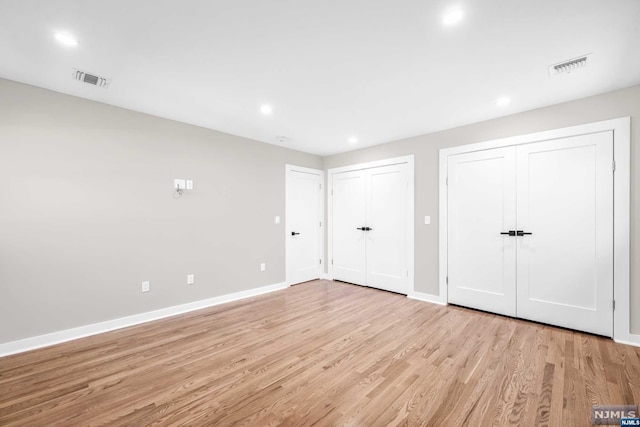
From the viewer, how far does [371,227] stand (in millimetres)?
4738

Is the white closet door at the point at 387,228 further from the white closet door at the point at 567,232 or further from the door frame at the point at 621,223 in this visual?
the door frame at the point at 621,223

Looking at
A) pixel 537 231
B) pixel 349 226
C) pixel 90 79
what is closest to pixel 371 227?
pixel 349 226

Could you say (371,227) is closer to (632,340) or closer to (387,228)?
(387,228)

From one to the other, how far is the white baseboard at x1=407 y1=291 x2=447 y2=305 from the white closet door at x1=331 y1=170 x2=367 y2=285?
966 mm

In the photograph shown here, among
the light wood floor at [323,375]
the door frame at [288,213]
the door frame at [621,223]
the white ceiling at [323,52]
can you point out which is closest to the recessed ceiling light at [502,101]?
the white ceiling at [323,52]

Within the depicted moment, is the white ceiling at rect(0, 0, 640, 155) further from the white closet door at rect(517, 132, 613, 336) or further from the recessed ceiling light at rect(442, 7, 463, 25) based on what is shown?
the white closet door at rect(517, 132, 613, 336)

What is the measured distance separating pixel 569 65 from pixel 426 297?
3136mm

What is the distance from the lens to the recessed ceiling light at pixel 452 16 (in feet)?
5.39

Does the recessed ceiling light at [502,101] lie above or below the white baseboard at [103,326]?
above

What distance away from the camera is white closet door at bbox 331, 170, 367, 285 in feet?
16.0

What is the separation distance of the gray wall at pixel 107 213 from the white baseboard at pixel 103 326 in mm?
63

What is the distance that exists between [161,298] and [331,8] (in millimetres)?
3624

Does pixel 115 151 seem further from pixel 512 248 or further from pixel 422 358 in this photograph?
pixel 512 248

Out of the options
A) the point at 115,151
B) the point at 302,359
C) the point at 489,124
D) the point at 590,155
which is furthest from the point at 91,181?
the point at 590,155
